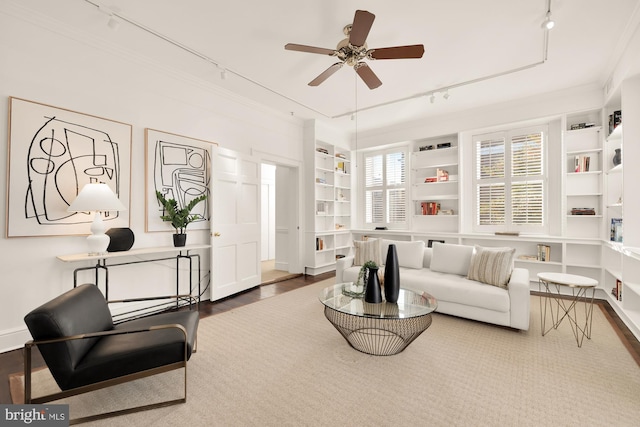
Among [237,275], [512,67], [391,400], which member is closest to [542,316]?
[391,400]

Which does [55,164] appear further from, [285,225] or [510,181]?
[510,181]

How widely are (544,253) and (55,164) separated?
21.4 feet

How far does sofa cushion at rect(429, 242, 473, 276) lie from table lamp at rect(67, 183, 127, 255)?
3.80m

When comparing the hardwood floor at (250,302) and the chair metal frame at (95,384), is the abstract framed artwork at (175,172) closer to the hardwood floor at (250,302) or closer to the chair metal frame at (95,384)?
the hardwood floor at (250,302)

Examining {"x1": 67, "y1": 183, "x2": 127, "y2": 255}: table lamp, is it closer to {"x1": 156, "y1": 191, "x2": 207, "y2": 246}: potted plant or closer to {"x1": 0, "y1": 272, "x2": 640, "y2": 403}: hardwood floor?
{"x1": 156, "y1": 191, "x2": 207, "y2": 246}: potted plant

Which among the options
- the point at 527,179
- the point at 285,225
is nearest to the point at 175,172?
the point at 285,225

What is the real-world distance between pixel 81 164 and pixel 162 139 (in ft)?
3.07

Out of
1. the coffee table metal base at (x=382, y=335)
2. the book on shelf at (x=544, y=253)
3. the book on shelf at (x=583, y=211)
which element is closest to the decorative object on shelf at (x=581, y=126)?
the book on shelf at (x=583, y=211)

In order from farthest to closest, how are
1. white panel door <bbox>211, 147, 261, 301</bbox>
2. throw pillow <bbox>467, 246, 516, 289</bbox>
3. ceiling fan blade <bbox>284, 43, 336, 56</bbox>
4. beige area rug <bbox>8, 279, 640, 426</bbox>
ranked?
white panel door <bbox>211, 147, 261, 301</bbox> → throw pillow <bbox>467, 246, 516, 289</bbox> → ceiling fan blade <bbox>284, 43, 336, 56</bbox> → beige area rug <bbox>8, 279, 640, 426</bbox>

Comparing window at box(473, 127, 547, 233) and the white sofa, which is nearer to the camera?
the white sofa

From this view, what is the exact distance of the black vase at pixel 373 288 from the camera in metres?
2.65

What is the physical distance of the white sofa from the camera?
299 centimetres

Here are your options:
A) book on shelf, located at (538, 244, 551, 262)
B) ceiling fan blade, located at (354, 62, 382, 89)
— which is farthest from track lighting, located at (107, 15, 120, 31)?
book on shelf, located at (538, 244, 551, 262)

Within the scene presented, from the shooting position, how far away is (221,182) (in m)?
4.20
